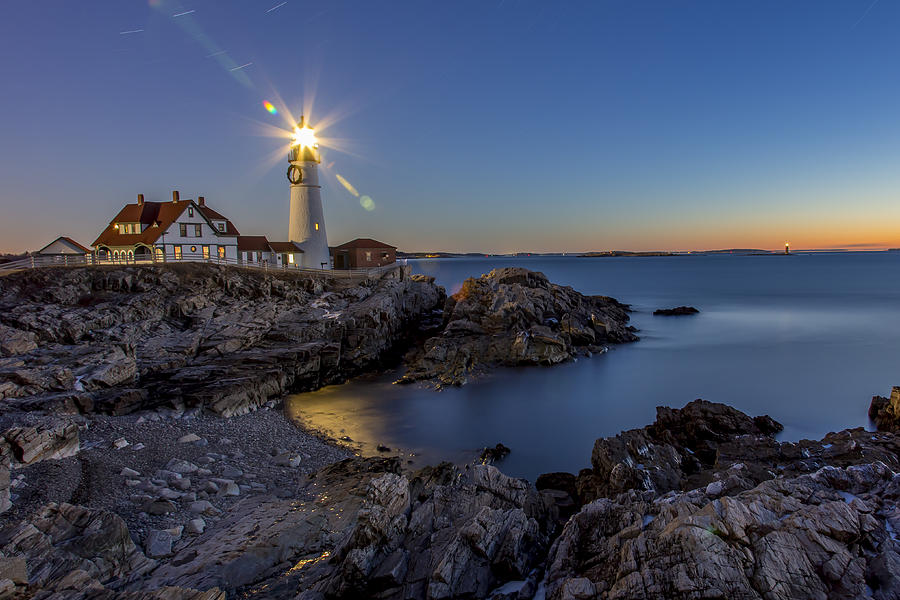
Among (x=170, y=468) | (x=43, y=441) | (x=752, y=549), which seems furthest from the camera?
(x=170, y=468)

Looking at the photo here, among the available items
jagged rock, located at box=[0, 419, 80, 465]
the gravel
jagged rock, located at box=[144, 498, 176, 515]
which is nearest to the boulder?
the gravel

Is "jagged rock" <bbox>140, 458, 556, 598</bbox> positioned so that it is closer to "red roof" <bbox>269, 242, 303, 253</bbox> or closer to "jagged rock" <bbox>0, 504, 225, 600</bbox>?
"jagged rock" <bbox>0, 504, 225, 600</bbox>

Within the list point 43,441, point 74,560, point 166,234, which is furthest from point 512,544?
point 166,234

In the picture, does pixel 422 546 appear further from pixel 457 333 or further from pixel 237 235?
pixel 237 235

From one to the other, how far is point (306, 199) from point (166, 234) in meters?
9.93

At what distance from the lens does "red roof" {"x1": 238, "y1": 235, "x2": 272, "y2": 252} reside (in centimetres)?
3306

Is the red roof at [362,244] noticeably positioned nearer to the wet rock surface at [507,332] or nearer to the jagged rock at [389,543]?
the wet rock surface at [507,332]

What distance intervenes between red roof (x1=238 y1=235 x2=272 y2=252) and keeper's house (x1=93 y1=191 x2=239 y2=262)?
86 centimetres

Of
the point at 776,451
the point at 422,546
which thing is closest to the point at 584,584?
the point at 422,546

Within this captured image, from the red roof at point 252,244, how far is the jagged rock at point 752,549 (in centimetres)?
3227

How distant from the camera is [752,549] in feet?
15.9

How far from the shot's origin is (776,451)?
10.2m

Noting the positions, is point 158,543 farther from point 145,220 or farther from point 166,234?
point 145,220

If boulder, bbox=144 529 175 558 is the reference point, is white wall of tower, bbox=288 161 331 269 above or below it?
above
